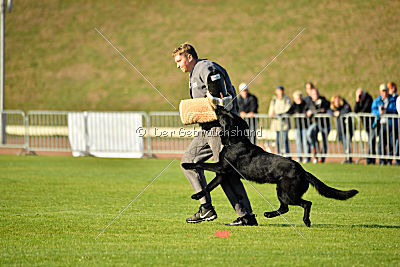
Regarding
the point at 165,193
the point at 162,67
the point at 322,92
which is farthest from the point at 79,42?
the point at 165,193

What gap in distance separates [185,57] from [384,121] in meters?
9.84

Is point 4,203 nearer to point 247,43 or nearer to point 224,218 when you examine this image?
point 224,218

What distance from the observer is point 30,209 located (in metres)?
9.55

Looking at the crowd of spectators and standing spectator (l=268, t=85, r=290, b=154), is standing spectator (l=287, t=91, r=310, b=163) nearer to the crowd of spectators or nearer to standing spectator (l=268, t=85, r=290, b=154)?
the crowd of spectators

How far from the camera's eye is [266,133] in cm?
1916

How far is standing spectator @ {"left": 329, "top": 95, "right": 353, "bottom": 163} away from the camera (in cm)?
1767

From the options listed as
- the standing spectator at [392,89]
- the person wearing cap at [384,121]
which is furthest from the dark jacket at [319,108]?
the standing spectator at [392,89]

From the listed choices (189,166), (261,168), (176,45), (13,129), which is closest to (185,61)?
(189,166)

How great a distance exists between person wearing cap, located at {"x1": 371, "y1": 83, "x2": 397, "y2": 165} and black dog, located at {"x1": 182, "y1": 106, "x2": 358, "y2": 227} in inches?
375

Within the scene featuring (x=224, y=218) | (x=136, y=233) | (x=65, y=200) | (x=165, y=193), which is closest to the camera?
(x=136, y=233)

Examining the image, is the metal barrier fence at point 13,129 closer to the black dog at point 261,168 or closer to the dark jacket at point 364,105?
the dark jacket at point 364,105

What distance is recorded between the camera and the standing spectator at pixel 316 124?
702 inches

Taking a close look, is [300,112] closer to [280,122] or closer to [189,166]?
[280,122]

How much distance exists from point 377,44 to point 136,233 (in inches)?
1335
